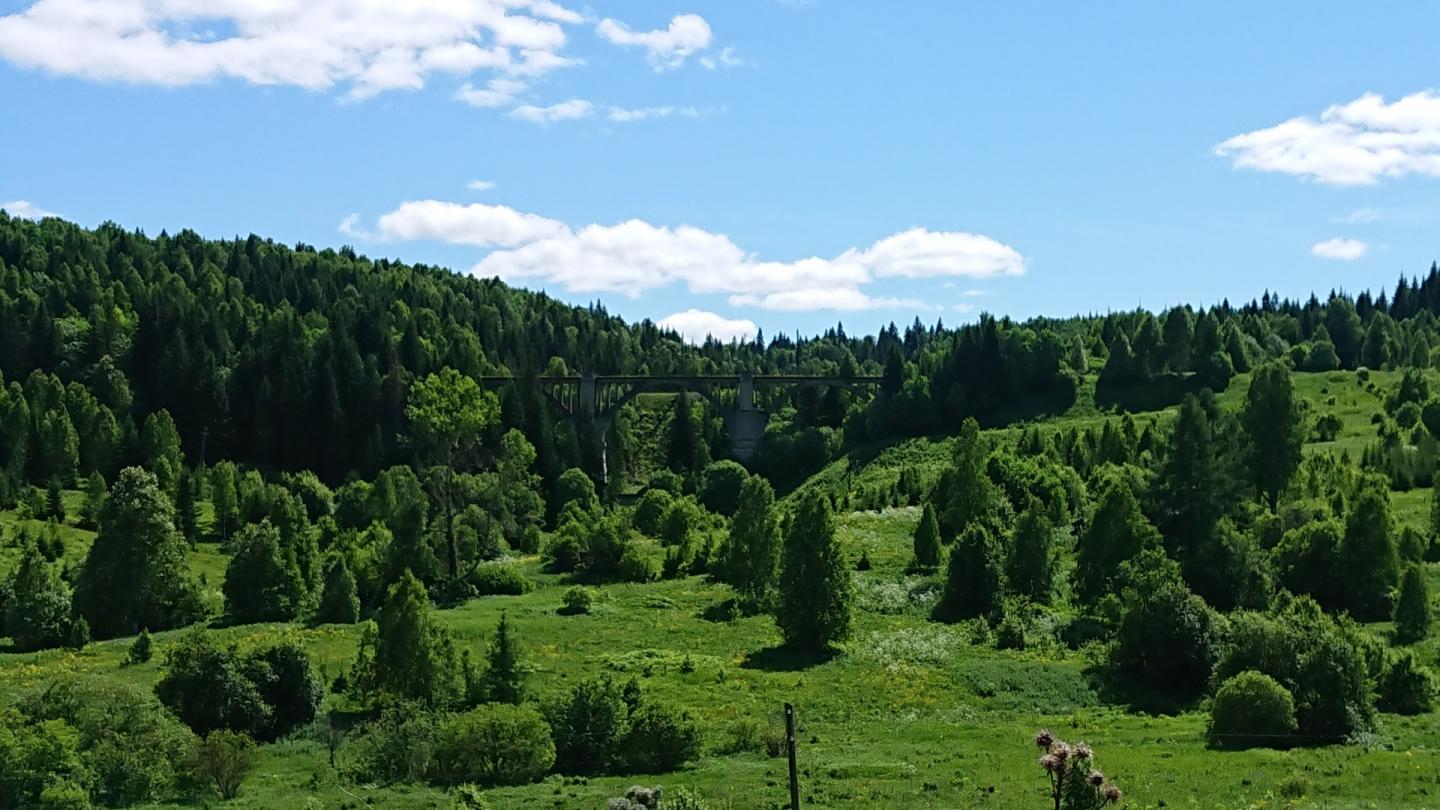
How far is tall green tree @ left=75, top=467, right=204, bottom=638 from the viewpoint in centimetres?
7338

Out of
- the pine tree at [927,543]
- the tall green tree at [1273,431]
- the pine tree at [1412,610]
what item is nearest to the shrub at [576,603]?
the pine tree at [927,543]

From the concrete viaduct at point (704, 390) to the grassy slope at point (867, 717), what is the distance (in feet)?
299

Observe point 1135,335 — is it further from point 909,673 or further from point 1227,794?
point 1227,794

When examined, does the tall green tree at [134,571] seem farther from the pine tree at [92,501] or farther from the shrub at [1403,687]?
the shrub at [1403,687]

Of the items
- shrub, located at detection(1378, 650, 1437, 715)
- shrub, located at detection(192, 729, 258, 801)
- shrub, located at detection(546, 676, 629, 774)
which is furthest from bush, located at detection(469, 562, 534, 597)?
shrub, located at detection(1378, 650, 1437, 715)

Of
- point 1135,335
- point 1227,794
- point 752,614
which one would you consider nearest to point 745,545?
point 752,614

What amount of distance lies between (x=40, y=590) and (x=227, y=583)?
10886mm

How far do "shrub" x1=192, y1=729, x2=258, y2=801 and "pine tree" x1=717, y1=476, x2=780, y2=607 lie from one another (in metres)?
42.6

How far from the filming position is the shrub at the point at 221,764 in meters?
41.9

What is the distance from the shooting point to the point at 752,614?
80688 millimetres

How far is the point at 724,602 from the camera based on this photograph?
83.0 metres

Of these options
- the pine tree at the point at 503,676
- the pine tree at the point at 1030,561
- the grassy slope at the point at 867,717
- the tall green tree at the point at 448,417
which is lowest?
the grassy slope at the point at 867,717

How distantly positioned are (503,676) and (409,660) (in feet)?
13.2

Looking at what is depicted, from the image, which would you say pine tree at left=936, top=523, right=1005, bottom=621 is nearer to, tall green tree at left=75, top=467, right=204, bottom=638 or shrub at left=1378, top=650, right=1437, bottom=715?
shrub at left=1378, top=650, right=1437, bottom=715
